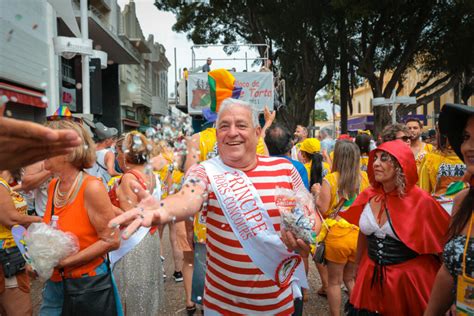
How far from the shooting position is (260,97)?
817 centimetres

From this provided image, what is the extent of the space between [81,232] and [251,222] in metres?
0.99

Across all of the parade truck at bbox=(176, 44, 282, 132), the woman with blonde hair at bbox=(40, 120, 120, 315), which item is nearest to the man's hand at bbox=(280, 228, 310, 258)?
the woman with blonde hair at bbox=(40, 120, 120, 315)

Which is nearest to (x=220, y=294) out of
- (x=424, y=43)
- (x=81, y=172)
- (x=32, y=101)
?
(x=81, y=172)

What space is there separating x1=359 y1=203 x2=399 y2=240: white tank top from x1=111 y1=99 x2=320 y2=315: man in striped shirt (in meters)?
0.72

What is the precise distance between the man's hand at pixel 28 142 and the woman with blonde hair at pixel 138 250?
4.90 feet

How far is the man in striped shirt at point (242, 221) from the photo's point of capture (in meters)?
2.29

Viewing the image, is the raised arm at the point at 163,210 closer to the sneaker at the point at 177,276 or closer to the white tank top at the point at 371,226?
the white tank top at the point at 371,226

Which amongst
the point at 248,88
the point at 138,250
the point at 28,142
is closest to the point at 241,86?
the point at 248,88

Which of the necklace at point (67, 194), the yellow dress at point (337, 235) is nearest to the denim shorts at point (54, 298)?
the necklace at point (67, 194)

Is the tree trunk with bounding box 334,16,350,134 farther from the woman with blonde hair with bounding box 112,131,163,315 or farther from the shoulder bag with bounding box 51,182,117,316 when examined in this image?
the shoulder bag with bounding box 51,182,117,316

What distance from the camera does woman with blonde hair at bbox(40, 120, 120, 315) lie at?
2.48m

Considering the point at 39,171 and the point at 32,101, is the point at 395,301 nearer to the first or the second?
the point at 39,171

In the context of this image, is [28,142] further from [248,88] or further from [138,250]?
[248,88]

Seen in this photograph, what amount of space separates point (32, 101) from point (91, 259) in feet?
30.3
